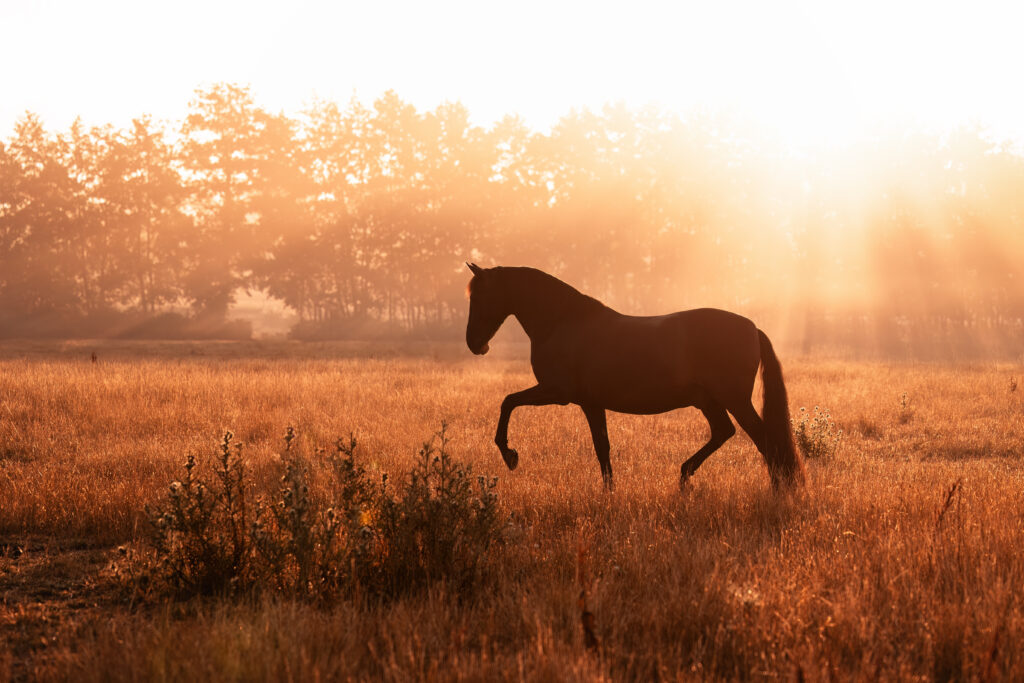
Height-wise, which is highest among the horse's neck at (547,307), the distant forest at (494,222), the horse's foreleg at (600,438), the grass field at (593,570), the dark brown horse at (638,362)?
the distant forest at (494,222)

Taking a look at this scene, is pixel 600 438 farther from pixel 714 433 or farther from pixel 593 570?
pixel 593 570

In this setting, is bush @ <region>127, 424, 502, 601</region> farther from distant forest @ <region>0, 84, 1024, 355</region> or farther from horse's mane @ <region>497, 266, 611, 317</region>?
distant forest @ <region>0, 84, 1024, 355</region>

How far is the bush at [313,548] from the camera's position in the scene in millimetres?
4398

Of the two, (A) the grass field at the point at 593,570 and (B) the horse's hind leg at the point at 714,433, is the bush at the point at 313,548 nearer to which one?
(A) the grass field at the point at 593,570

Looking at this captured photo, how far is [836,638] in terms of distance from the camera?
3586mm

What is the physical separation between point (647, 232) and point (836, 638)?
44841 mm

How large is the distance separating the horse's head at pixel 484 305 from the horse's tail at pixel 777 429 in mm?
2570

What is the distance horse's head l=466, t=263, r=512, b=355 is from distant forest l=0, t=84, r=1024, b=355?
36.3 metres

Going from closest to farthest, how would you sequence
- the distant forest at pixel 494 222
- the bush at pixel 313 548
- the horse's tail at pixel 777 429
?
1. the bush at pixel 313 548
2. the horse's tail at pixel 777 429
3. the distant forest at pixel 494 222

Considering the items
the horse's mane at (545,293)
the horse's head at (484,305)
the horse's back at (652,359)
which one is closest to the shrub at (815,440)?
the horse's back at (652,359)

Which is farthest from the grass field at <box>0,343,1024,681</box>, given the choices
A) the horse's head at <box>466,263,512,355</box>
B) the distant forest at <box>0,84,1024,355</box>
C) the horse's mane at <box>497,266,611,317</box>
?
the distant forest at <box>0,84,1024,355</box>

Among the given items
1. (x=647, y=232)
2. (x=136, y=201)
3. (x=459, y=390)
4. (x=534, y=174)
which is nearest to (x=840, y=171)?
(x=647, y=232)

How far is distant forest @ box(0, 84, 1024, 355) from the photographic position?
1655 inches

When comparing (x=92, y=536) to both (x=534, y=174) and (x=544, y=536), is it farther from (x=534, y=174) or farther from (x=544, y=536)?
(x=534, y=174)
